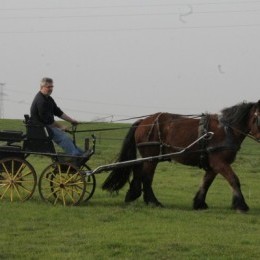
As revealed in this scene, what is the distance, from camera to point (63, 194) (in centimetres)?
1055

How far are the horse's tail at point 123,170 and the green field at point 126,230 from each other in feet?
1.08

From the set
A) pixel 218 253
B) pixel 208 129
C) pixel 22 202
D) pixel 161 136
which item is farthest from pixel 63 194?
pixel 218 253

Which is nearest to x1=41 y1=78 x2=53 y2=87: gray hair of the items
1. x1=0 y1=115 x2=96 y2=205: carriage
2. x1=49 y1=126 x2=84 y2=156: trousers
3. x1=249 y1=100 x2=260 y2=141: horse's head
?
x1=0 y1=115 x2=96 y2=205: carriage

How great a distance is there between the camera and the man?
1074cm

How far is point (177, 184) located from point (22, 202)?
5.98m

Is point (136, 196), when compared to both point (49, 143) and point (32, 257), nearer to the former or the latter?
point (49, 143)

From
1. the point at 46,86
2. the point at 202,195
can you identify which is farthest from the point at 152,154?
the point at 46,86

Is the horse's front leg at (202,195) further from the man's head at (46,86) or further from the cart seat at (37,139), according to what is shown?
the man's head at (46,86)

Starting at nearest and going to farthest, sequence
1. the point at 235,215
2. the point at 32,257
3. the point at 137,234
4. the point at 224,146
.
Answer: the point at 32,257 → the point at 137,234 → the point at 235,215 → the point at 224,146

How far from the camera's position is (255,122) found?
10414mm

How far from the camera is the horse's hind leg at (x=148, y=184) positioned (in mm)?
10953

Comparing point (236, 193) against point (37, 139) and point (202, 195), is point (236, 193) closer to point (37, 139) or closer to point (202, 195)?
point (202, 195)

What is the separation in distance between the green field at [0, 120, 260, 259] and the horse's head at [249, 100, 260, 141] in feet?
4.70

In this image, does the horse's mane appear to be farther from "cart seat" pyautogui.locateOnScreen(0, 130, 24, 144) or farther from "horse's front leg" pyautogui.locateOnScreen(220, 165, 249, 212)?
"cart seat" pyautogui.locateOnScreen(0, 130, 24, 144)
